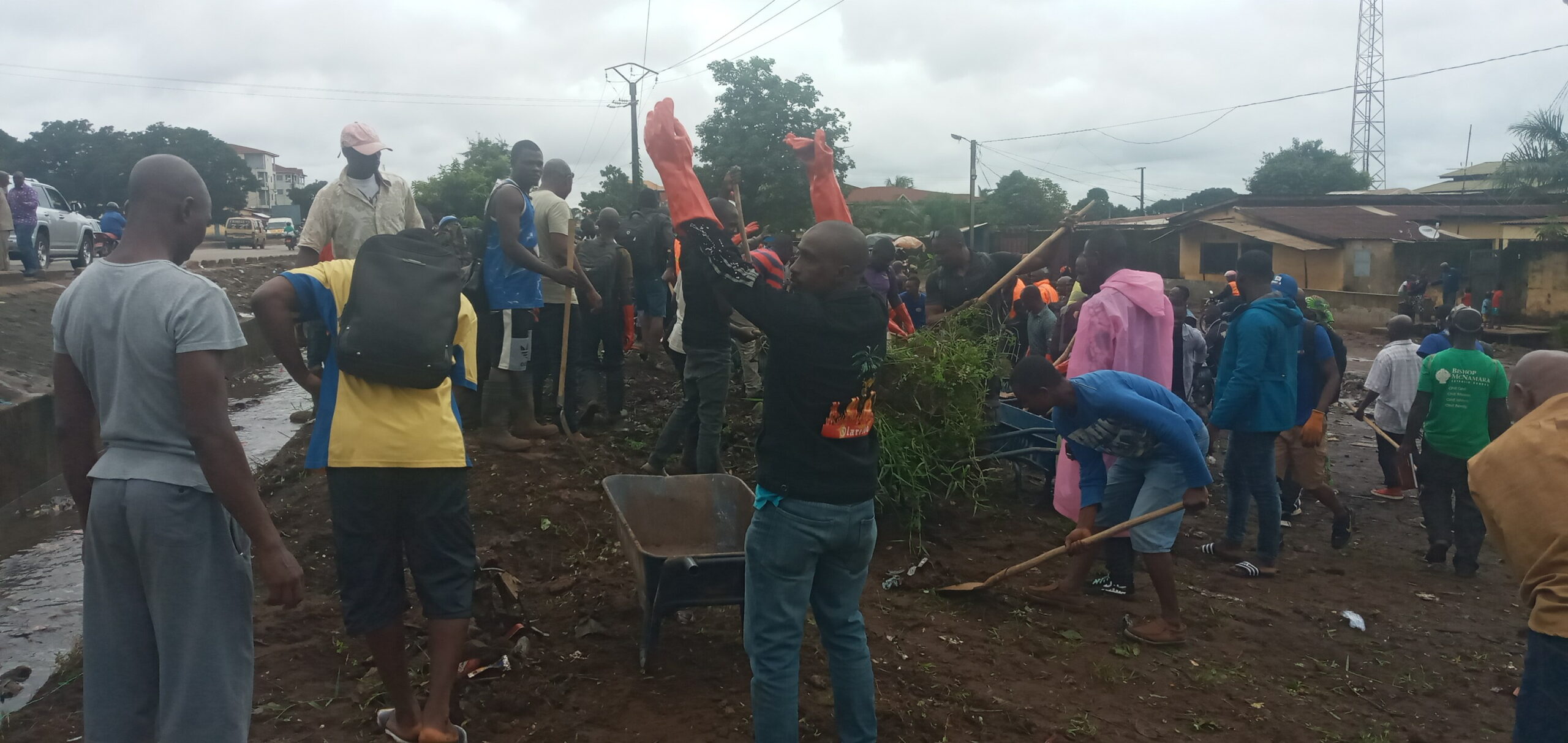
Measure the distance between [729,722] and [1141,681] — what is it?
197cm

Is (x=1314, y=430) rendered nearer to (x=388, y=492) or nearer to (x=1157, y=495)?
(x=1157, y=495)

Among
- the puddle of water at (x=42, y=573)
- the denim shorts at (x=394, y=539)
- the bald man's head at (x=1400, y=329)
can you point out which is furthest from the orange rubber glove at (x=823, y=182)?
the bald man's head at (x=1400, y=329)

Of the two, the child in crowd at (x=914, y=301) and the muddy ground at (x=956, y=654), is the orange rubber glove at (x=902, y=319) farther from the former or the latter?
the child in crowd at (x=914, y=301)

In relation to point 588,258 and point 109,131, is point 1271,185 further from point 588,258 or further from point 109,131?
point 109,131

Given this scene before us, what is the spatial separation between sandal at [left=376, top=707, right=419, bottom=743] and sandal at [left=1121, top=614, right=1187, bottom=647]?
3364mm

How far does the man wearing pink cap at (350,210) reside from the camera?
5.12 m

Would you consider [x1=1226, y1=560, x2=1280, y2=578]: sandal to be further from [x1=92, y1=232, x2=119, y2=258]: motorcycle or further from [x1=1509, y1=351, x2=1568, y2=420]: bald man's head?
[x1=92, y1=232, x2=119, y2=258]: motorcycle

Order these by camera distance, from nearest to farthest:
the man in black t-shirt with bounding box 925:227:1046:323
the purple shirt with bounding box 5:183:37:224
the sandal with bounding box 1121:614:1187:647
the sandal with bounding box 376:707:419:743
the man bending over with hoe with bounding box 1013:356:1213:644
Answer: the sandal with bounding box 376:707:419:743 → the man bending over with hoe with bounding box 1013:356:1213:644 → the sandal with bounding box 1121:614:1187:647 → the man in black t-shirt with bounding box 925:227:1046:323 → the purple shirt with bounding box 5:183:37:224

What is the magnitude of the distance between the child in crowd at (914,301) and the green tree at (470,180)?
73.0ft

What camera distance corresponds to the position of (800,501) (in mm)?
3014

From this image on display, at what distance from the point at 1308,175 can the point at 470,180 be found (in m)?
41.6

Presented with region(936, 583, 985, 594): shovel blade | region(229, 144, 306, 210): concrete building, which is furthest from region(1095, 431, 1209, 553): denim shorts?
region(229, 144, 306, 210): concrete building

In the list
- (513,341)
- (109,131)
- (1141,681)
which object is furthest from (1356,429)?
(109,131)

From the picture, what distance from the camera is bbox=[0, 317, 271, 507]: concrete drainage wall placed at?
296 inches
